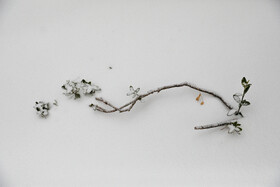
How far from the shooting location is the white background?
1.25m

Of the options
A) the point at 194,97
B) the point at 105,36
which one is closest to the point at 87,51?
the point at 105,36

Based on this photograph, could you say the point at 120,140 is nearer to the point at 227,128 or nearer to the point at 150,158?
the point at 150,158

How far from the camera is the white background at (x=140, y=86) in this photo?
125 cm

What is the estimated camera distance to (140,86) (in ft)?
4.32

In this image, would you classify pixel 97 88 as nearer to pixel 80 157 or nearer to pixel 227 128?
pixel 80 157

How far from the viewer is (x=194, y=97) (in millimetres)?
1291

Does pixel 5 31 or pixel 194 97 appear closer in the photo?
pixel 194 97

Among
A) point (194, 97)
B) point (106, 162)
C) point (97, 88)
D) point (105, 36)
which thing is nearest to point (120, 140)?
point (106, 162)

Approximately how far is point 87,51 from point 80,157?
46 centimetres

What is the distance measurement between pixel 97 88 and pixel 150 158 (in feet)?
1.21

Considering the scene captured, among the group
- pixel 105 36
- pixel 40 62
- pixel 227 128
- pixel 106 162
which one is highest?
pixel 105 36

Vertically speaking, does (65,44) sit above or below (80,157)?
above

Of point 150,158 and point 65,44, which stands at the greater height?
point 65,44

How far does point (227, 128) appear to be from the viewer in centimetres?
125
